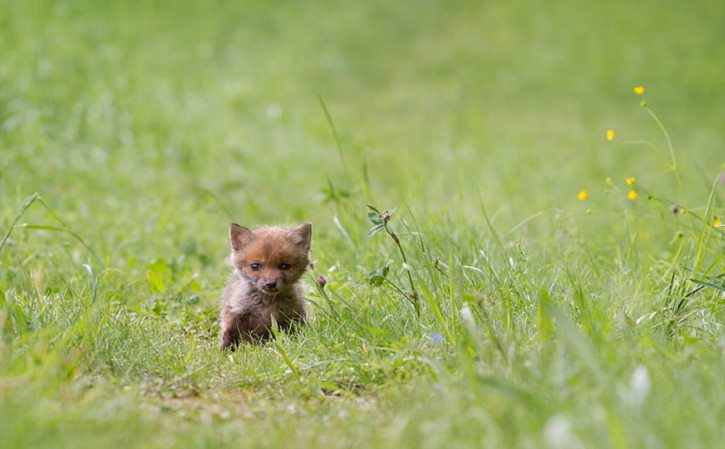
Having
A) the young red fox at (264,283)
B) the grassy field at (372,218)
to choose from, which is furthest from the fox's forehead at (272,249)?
the grassy field at (372,218)

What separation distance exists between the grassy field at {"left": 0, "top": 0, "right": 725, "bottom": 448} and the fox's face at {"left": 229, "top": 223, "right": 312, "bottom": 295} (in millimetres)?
208

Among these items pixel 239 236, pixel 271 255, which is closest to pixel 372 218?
pixel 271 255

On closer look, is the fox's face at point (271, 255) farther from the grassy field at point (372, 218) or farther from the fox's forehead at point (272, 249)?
the grassy field at point (372, 218)

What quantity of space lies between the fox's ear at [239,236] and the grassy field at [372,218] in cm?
53

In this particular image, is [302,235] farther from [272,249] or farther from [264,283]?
[264,283]

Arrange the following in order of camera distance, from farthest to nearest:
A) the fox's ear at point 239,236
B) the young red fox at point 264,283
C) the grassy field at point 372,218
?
the fox's ear at point 239,236 < the young red fox at point 264,283 < the grassy field at point 372,218

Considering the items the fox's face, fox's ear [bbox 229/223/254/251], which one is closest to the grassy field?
the fox's face

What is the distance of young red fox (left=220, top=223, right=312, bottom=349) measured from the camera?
566 cm

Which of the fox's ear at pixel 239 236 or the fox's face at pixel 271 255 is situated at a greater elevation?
the fox's ear at pixel 239 236

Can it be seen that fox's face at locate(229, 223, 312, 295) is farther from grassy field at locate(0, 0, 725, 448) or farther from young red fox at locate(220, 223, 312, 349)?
grassy field at locate(0, 0, 725, 448)

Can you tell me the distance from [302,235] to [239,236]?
0.38 m

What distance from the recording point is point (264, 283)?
5598 mm

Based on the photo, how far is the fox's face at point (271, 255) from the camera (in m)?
5.66

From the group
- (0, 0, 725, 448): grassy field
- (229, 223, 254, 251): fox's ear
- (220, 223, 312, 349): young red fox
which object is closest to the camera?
(0, 0, 725, 448): grassy field
